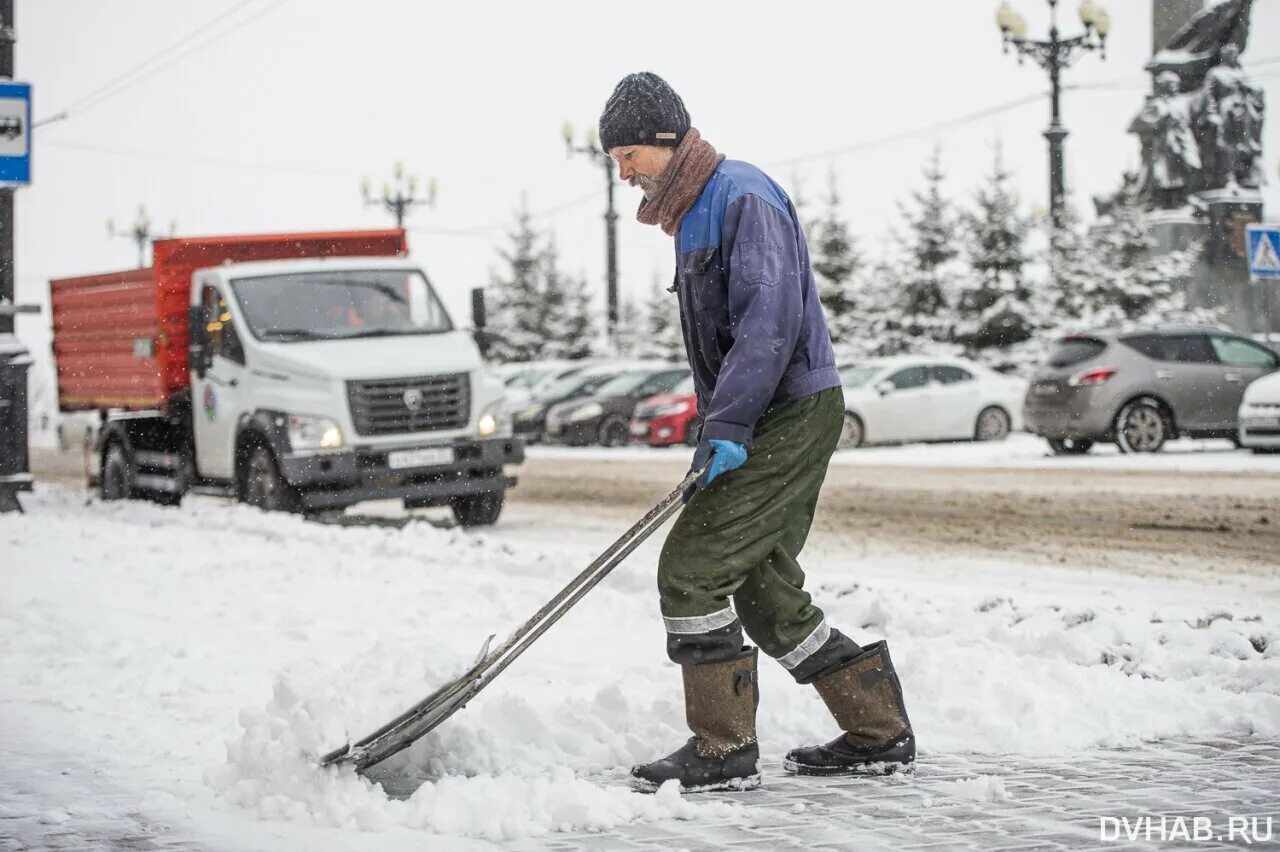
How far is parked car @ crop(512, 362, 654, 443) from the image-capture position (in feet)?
99.3

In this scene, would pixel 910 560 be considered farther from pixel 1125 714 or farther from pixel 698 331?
pixel 698 331

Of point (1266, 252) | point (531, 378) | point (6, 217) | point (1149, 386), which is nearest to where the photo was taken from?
point (6, 217)

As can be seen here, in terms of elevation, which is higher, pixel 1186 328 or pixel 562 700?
pixel 1186 328

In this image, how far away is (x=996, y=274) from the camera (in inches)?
1390

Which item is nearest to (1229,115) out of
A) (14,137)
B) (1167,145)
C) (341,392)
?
(1167,145)

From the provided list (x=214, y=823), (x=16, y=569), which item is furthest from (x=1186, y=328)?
(x=214, y=823)

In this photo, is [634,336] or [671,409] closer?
[671,409]

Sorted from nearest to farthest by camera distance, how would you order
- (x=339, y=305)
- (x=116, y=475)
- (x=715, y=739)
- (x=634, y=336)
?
(x=715, y=739), (x=339, y=305), (x=116, y=475), (x=634, y=336)

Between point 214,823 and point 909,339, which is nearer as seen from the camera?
point 214,823

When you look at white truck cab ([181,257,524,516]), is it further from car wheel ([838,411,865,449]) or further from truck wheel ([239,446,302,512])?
car wheel ([838,411,865,449])

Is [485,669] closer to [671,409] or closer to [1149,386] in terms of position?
[1149,386]

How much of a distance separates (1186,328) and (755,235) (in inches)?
664

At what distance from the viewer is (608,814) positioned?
381cm

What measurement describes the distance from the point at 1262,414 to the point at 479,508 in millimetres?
9325
